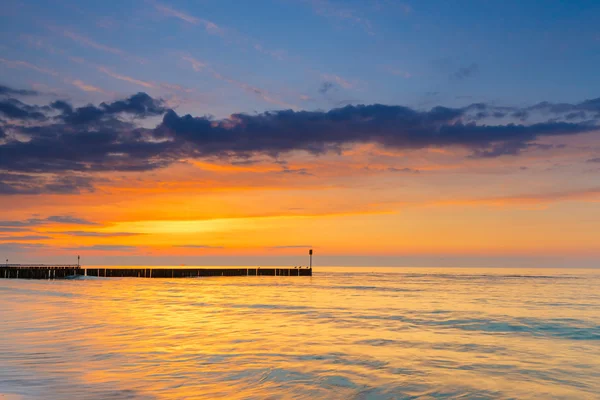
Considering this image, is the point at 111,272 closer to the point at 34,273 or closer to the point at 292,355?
the point at 34,273

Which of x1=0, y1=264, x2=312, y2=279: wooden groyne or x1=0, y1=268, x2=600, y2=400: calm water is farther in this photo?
x1=0, y1=264, x2=312, y2=279: wooden groyne

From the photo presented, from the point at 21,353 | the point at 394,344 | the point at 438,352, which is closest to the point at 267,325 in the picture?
the point at 394,344

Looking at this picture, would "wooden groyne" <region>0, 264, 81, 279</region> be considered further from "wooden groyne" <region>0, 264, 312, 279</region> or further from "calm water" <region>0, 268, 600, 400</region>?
"calm water" <region>0, 268, 600, 400</region>

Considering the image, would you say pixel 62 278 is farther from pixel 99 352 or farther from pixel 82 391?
pixel 82 391

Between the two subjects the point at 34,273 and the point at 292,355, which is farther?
the point at 34,273

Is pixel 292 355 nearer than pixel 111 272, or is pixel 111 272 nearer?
pixel 292 355

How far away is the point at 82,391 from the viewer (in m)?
12.1

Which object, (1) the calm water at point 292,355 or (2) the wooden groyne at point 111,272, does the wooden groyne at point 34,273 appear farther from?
(1) the calm water at point 292,355

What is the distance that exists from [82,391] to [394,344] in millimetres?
12483

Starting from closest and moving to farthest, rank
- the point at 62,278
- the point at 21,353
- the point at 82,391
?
1. the point at 82,391
2. the point at 21,353
3. the point at 62,278

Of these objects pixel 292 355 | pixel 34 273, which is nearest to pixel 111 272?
pixel 34 273

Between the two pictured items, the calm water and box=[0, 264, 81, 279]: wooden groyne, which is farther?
box=[0, 264, 81, 279]: wooden groyne

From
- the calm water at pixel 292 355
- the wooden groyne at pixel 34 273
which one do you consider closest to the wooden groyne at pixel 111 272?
the wooden groyne at pixel 34 273

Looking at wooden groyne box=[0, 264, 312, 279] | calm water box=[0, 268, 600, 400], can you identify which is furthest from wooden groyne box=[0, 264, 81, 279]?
calm water box=[0, 268, 600, 400]
